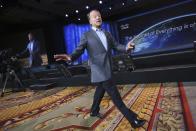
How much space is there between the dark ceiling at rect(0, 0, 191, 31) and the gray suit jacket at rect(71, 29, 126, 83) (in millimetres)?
6817

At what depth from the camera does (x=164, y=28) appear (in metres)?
9.83

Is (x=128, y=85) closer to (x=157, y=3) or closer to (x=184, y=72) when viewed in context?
(x=184, y=72)

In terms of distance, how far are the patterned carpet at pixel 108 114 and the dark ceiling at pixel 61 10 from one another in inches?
232

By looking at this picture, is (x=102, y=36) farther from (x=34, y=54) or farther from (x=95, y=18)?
(x=34, y=54)

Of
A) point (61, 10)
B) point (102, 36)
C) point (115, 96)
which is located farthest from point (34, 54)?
point (115, 96)

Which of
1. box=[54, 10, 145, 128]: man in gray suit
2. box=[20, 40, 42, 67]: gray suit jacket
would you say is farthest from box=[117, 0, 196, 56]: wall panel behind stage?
box=[54, 10, 145, 128]: man in gray suit

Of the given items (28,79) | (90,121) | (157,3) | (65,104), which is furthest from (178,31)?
(90,121)

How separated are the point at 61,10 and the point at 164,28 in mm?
4752

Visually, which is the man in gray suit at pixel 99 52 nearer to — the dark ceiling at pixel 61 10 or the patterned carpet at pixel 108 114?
the patterned carpet at pixel 108 114

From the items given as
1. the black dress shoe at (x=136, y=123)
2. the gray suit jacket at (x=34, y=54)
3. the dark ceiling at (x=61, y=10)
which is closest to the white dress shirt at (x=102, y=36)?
the black dress shoe at (x=136, y=123)

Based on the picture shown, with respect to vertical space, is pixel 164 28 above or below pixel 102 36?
above

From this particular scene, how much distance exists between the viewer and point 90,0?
9.52 meters

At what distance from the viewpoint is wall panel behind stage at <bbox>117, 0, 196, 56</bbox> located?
920 cm

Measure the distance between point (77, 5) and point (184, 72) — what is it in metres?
6.84
